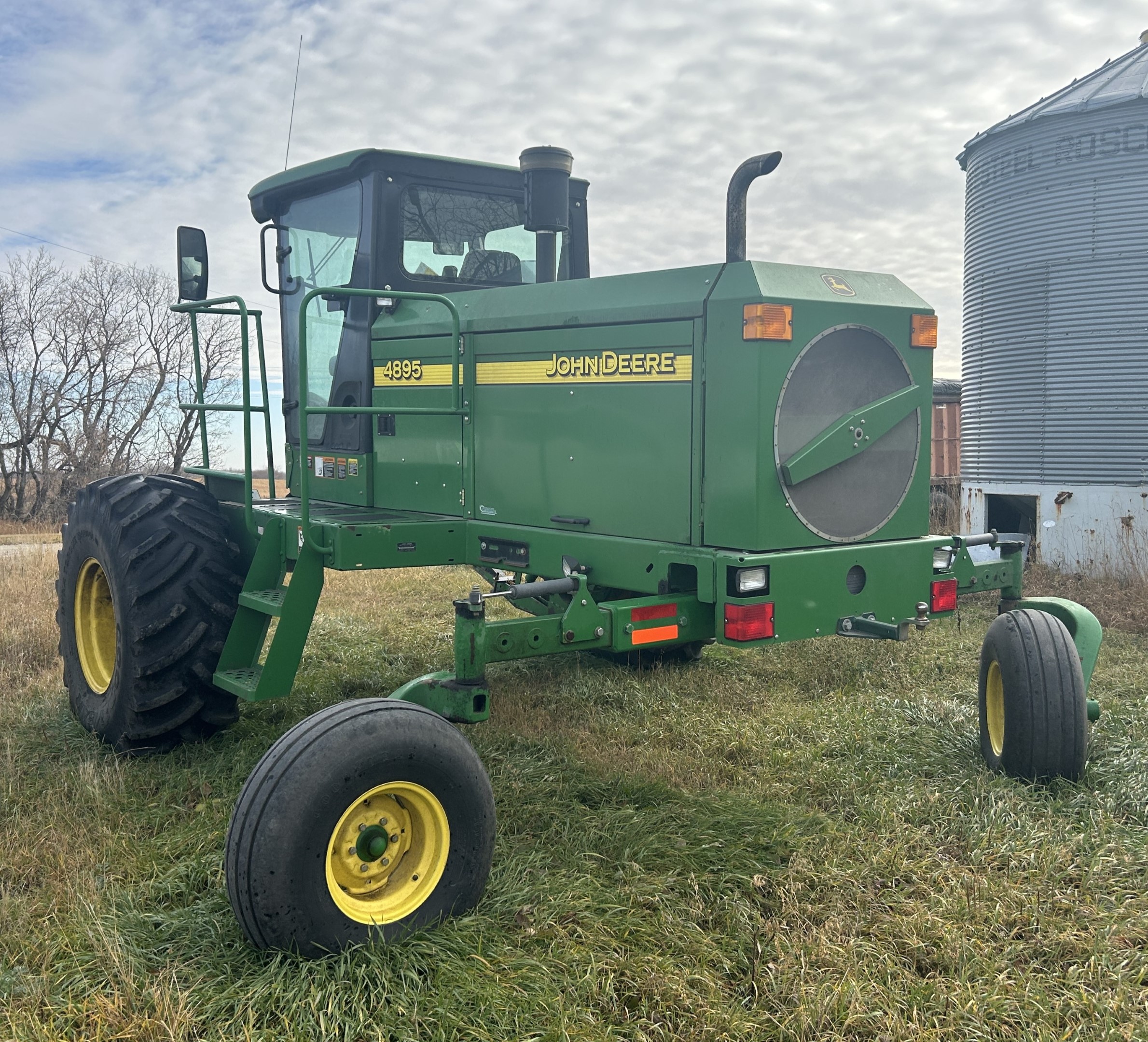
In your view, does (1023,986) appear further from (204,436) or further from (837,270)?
(204,436)

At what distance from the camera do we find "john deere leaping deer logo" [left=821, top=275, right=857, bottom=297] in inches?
154

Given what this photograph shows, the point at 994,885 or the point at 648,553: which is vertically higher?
the point at 648,553

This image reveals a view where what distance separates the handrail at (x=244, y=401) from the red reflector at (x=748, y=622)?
7.28ft

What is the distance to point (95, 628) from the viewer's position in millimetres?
5008

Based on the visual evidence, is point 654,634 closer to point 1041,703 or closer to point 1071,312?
point 1041,703

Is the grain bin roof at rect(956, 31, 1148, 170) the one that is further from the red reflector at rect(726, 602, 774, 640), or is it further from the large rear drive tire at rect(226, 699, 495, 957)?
the large rear drive tire at rect(226, 699, 495, 957)

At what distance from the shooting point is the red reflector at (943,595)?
169 inches

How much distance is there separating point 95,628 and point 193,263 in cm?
189

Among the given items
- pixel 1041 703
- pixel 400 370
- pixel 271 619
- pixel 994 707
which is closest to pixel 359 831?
pixel 271 619

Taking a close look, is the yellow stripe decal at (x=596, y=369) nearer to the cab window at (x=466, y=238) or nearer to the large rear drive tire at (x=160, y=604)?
the cab window at (x=466, y=238)

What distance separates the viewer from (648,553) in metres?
3.98

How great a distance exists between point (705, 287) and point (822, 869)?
6.88ft

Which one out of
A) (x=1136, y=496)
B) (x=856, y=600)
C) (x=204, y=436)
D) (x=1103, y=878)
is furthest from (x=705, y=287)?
(x=1136, y=496)

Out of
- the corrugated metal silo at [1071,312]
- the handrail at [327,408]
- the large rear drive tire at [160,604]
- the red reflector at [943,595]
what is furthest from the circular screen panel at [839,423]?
the corrugated metal silo at [1071,312]
